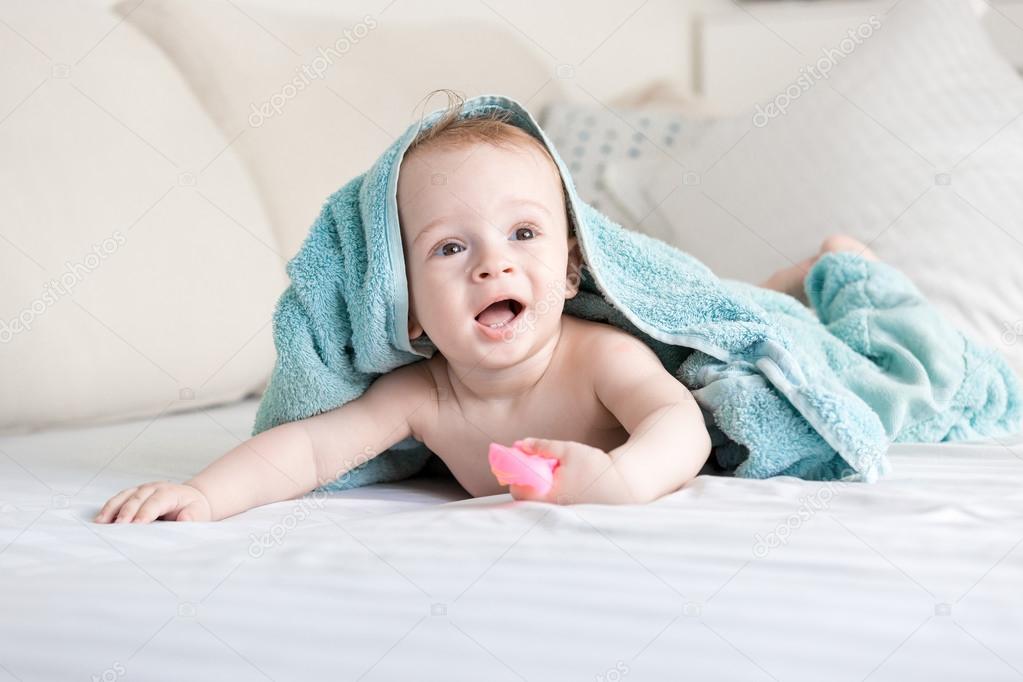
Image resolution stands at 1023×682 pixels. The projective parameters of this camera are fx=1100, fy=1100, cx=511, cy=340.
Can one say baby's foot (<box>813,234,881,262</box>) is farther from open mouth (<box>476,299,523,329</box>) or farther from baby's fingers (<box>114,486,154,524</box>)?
baby's fingers (<box>114,486,154,524</box>)

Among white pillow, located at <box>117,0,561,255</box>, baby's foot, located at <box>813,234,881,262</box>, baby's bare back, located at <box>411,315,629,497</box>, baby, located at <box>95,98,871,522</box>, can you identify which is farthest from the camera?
white pillow, located at <box>117,0,561,255</box>

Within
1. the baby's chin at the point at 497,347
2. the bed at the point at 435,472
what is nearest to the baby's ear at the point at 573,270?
the baby's chin at the point at 497,347

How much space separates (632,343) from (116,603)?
0.54 meters

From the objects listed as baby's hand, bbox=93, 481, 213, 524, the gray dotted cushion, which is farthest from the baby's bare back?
the gray dotted cushion

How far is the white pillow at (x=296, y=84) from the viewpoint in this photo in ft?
5.80

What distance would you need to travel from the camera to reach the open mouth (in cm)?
100

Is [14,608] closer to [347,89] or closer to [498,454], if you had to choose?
[498,454]

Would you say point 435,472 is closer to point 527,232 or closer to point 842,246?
point 527,232

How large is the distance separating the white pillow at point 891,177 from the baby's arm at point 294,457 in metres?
0.80

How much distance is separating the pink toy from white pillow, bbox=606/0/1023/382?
87 cm

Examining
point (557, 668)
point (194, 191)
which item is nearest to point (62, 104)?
point (194, 191)

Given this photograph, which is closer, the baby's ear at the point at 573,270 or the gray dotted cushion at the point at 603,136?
the baby's ear at the point at 573,270

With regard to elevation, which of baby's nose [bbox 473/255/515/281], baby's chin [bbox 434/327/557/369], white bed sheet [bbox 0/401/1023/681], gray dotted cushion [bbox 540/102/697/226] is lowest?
white bed sheet [bbox 0/401/1023/681]

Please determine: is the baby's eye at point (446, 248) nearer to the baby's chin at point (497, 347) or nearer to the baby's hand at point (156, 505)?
the baby's chin at point (497, 347)
